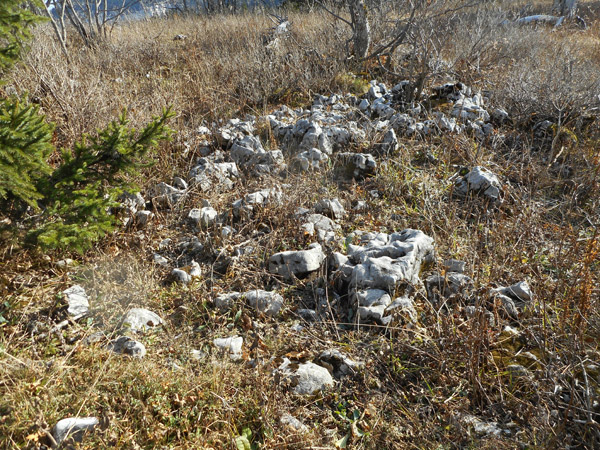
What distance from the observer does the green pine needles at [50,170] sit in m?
2.28

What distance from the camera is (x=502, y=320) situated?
2635 millimetres

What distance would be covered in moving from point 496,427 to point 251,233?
232 cm

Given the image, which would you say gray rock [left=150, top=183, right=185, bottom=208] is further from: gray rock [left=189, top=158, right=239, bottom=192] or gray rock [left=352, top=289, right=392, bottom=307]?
gray rock [left=352, top=289, right=392, bottom=307]

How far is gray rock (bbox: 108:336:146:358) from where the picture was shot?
2377 mm

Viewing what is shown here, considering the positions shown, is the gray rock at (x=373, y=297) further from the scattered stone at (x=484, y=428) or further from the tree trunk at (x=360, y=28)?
the tree trunk at (x=360, y=28)

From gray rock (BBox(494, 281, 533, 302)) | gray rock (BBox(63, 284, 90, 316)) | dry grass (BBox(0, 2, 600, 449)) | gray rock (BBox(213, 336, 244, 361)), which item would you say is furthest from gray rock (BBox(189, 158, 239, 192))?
gray rock (BBox(494, 281, 533, 302))

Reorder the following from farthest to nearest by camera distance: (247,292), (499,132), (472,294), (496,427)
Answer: (499,132) → (247,292) → (472,294) → (496,427)

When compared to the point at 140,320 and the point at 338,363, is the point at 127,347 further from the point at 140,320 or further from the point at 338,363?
the point at 338,363

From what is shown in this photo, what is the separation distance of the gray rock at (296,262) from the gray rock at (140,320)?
3.07 ft

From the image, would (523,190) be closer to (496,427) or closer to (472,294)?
(472,294)

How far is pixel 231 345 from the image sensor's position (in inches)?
100

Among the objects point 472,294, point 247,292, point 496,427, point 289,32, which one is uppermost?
point 289,32

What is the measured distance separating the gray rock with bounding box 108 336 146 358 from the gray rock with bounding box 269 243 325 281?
1.15m

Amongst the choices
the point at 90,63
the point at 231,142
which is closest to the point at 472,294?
the point at 231,142
